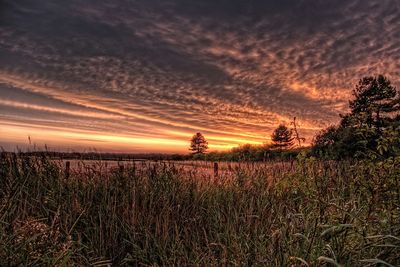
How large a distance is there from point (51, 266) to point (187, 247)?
313 cm

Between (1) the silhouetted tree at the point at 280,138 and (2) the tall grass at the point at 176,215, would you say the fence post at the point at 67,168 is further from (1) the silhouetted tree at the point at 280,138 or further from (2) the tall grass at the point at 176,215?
(1) the silhouetted tree at the point at 280,138

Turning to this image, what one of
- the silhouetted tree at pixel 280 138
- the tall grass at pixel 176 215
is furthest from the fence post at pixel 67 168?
the silhouetted tree at pixel 280 138

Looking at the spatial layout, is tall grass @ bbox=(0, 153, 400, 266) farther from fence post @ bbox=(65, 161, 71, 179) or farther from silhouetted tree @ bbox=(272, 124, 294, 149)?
silhouetted tree @ bbox=(272, 124, 294, 149)

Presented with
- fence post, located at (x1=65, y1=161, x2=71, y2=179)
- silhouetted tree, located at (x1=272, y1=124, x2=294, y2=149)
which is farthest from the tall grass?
silhouetted tree, located at (x1=272, y1=124, x2=294, y2=149)

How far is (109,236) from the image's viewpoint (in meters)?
7.01

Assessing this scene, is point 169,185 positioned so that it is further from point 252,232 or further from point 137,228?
point 252,232

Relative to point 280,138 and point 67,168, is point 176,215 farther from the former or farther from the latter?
point 280,138

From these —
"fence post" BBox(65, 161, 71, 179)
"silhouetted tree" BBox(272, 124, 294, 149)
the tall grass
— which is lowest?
the tall grass

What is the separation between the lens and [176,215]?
25.4ft

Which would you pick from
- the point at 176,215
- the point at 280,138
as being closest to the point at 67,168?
the point at 176,215

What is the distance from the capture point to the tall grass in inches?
174

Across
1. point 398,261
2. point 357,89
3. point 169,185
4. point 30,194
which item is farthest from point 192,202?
point 357,89

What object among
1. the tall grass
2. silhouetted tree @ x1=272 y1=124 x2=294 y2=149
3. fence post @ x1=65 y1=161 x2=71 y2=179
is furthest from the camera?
silhouetted tree @ x1=272 y1=124 x2=294 y2=149

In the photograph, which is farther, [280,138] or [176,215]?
[280,138]
